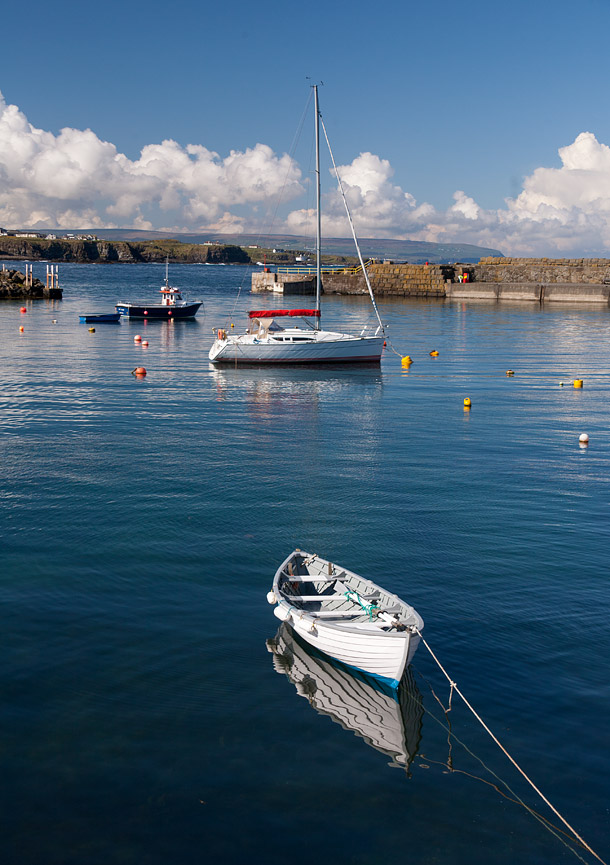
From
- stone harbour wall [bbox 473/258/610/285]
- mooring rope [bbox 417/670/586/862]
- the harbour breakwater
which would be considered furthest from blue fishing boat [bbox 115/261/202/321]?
mooring rope [bbox 417/670/586/862]

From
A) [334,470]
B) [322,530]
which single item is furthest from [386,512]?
[334,470]

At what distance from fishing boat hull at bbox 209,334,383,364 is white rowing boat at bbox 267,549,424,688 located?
2787 centimetres

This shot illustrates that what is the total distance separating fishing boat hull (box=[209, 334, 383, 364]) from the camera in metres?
40.6

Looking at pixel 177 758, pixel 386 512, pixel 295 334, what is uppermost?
pixel 295 334

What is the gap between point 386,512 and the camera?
18.1 metres

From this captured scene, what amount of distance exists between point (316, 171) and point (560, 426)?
20.6 meters

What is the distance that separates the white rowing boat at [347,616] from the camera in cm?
1051

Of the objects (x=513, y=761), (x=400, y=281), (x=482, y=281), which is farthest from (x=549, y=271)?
(x=513, y=761)

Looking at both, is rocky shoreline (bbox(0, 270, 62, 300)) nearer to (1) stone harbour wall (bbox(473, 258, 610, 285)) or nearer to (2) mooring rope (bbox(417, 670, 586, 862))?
(1) stone harbour wall (bbox(473, 258, 610, 285))

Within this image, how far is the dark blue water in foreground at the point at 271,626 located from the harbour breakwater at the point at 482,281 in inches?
2416

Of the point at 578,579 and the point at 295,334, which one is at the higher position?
the point at 295,334

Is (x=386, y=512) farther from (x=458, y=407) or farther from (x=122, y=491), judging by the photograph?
(x=458, y=407)

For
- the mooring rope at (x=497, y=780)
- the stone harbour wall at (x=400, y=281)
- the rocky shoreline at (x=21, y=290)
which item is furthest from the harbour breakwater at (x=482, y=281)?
the mooring rope at (x=497, y=780)

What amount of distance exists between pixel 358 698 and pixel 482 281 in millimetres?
91017
